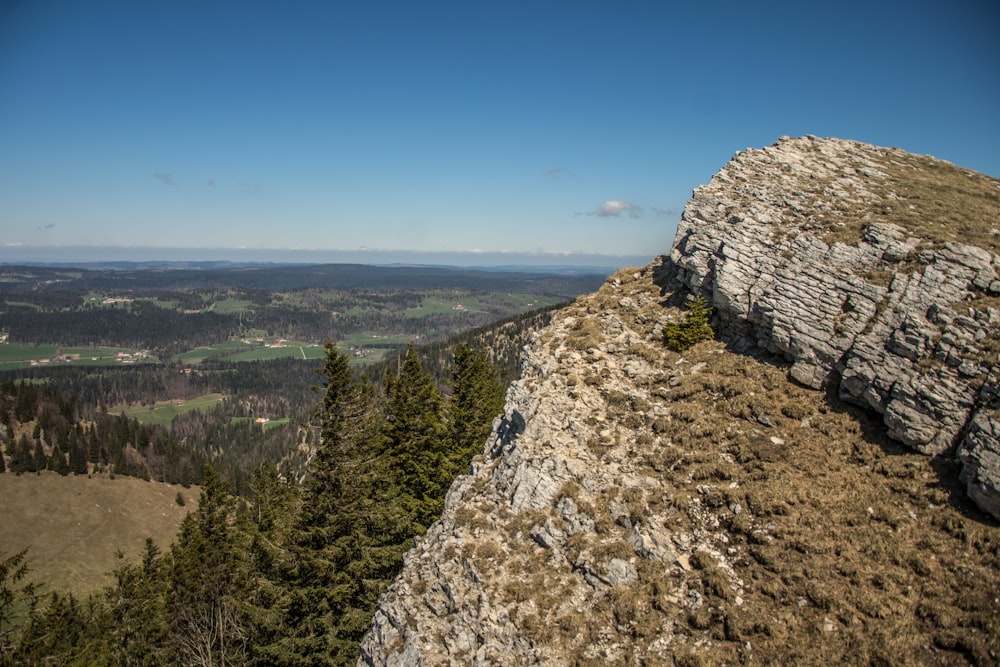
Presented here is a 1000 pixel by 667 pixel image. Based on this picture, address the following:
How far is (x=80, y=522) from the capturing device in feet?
266

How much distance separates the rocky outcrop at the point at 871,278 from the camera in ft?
60.1

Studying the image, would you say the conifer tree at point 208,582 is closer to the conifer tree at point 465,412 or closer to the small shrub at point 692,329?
the conifer tree at point 465,412

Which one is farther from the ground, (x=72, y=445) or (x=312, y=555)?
(x=312, y=555)

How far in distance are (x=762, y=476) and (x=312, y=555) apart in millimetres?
20960

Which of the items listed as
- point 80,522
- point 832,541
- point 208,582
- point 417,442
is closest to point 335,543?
point 417,442

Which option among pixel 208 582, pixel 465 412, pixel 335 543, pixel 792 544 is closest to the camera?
pixel 792 544

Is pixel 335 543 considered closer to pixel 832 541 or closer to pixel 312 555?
pixel 312 555

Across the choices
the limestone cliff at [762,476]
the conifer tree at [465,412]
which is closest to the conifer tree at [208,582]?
the limestone cliff at [762,476]

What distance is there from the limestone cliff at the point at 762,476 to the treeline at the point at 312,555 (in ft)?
16.3

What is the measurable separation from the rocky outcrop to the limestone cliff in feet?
0.35

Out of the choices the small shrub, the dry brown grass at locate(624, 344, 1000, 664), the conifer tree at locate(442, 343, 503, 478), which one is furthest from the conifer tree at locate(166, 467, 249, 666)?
the small shrub

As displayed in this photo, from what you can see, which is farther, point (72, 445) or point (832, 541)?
point (72, 445)

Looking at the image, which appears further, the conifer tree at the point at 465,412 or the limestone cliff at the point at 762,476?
the conifer tree at the point at 465,412

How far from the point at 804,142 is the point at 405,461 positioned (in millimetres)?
38073
